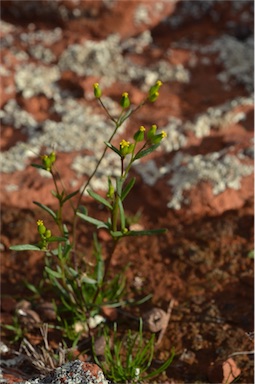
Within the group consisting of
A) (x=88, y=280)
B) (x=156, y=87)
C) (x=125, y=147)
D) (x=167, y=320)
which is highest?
(x=156, y=87)

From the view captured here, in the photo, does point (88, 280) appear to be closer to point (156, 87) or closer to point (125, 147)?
point (125, 147)

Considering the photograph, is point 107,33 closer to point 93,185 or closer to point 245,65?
point 245,65

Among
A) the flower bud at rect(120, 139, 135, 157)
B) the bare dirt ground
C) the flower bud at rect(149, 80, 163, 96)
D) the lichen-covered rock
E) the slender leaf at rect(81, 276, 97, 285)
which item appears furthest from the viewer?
the bare dirt ground

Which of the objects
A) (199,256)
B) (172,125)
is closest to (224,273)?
(199,256)

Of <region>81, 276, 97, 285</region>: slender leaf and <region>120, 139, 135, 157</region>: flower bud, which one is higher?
<region>120, 139, 135, 157</region>: flower bud

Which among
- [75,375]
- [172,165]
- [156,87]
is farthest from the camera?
[172,165]

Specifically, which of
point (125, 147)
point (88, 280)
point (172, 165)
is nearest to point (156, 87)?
point (125, 147)

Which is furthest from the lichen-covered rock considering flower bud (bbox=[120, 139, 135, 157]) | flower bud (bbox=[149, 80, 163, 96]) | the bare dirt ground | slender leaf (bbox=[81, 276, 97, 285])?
flower bud (bbox=[149, 80, 163, 96])

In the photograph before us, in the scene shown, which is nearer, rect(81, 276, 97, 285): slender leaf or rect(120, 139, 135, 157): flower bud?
rect(120, 139, 135, 157): flower bud

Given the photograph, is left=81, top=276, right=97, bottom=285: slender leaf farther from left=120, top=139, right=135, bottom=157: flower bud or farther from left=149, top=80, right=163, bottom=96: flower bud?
left=149, top=80, right=163, bottom=96: flower bud
